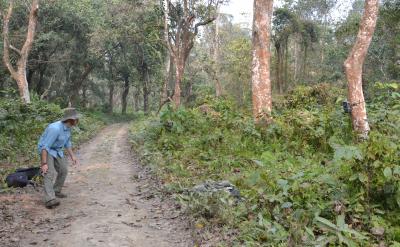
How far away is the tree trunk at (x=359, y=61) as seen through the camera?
9977 millimetres

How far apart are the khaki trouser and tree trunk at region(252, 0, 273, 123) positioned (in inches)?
227

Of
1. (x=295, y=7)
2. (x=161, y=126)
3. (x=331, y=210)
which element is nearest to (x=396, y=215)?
(x=331, y=210)

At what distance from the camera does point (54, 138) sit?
738cm

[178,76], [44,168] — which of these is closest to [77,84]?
[178,76]

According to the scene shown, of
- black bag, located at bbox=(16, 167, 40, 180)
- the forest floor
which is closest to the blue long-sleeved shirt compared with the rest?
the forest floor

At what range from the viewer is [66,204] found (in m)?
7.61

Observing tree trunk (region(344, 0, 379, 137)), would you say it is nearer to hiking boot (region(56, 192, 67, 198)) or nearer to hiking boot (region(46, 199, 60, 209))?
hiking boot (region(56, 192, 67, 198))

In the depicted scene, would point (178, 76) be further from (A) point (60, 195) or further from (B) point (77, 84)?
(B) point (77, 84)

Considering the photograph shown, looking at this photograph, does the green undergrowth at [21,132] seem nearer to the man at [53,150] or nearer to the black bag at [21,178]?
the black bag at [21,178]

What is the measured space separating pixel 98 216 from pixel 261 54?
7056 millimetres

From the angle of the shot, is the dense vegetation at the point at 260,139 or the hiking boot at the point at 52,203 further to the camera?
the hiking boot at the point at 52,203

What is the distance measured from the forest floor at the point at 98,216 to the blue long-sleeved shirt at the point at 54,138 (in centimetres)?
103

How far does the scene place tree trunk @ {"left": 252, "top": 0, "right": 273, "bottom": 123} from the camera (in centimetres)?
1162

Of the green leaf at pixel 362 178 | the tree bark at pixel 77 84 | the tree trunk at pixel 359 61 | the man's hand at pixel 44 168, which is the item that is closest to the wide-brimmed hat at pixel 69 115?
the man's hand at pixel 44 168
